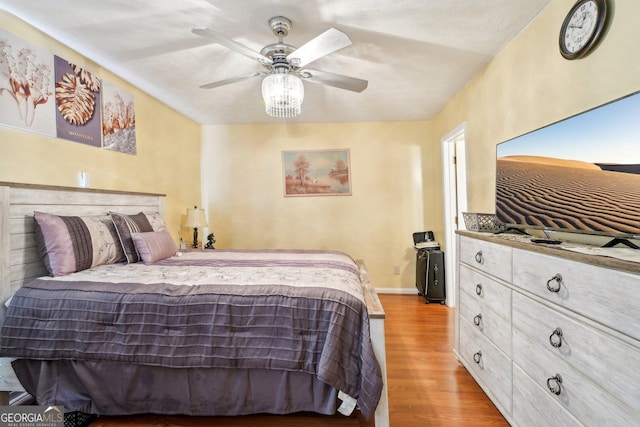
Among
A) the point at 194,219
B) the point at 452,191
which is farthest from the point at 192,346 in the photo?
the point at 452,191

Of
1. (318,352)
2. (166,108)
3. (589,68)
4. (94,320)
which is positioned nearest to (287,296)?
(318,352)

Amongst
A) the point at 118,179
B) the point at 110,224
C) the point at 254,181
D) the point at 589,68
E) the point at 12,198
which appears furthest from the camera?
the point at 254,181

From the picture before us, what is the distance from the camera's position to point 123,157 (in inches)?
103

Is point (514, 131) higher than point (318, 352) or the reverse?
higher

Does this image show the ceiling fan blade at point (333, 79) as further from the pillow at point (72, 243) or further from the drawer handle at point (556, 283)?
the pillow at point (72, 243)

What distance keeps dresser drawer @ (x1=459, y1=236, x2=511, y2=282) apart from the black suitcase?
142cm

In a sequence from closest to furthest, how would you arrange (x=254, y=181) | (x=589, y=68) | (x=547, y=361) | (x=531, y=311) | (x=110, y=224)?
(x=547, y=361) < (x=531, y=311) < (x=589, y=68) < (x=110, y=224) < (x=254, y=181)

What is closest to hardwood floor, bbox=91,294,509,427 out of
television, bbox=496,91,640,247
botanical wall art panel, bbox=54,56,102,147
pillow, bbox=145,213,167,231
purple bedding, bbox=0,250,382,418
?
purple bedding, bbox=0,250,382,418

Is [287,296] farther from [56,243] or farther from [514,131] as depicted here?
[514,131]

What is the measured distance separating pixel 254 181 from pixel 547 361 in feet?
11.7

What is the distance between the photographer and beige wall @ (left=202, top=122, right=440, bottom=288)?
386 centimetres

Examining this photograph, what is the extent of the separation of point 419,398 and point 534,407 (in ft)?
2.16

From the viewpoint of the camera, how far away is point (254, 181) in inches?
156

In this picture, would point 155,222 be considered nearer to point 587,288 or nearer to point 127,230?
point 127,230
